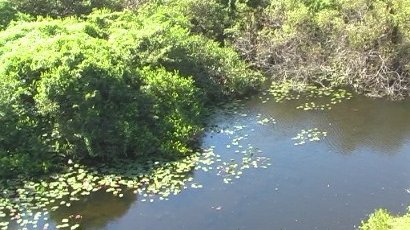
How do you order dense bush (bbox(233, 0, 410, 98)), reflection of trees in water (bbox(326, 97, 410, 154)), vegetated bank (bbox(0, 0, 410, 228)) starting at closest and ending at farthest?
vegetated bank (bbox(0, 0, 410, 228)), reflection of trees in water (bbox(326, 97, 410, 154)), dense bush (bbox(233, 0, 410, 98))

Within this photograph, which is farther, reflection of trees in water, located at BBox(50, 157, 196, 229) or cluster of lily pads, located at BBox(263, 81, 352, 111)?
cluster of lily pads, located at BBox(263, 81, 352, 111)

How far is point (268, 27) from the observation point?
21219 mm

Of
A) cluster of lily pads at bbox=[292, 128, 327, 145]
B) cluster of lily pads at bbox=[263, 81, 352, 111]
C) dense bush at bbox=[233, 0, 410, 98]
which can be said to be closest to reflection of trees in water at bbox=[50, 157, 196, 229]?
cluster of lily pads at bbox=[292, 128, 327, 145]

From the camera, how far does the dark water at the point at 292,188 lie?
11312 millimetres

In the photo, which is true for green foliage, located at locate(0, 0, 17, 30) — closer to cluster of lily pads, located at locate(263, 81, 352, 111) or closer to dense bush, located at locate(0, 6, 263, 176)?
dense bush, located at locate(0, 6, 263, 176)

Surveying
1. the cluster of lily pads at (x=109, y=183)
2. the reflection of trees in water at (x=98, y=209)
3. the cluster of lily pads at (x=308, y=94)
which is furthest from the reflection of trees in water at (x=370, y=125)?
the reflection of trees in water at (x=98, y=209)

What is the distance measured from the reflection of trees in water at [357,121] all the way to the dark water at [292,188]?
3 cm

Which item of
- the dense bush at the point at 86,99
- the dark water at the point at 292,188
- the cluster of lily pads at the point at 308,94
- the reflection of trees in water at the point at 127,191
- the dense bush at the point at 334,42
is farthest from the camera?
the dense bush at the point at 334,42

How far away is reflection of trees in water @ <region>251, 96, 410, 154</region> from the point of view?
14.5 m

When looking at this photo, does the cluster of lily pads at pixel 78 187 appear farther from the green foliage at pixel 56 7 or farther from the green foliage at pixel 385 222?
the green foliage at pixel 56 7

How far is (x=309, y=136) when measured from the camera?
14930 mm

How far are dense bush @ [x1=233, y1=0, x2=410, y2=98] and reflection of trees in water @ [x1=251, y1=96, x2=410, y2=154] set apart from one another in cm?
100

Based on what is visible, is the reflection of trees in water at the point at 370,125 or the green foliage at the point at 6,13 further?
the green foliage at the point at 6,13

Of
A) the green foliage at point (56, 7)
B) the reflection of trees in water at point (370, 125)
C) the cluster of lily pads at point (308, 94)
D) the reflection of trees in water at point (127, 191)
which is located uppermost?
the green foliage at point (56, 7)
